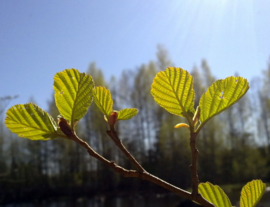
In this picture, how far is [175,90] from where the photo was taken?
0.58ft

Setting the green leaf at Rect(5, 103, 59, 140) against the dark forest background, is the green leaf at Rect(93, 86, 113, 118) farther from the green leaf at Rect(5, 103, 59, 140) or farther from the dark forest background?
the dark forest background

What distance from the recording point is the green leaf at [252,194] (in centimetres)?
19

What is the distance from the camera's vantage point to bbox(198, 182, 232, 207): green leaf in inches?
7.9

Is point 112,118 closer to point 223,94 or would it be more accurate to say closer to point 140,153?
point 223,94

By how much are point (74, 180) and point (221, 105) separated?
880 centimetres

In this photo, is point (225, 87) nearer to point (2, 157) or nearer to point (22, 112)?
point (22, 112)

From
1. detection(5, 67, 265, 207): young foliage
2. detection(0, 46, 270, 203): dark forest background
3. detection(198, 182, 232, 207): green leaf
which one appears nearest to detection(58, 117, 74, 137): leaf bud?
detection(5, 67, 265, 207): young foliage

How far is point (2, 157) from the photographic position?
318 inches

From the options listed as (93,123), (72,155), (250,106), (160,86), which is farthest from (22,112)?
(250,106)

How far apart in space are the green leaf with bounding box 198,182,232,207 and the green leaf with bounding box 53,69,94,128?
0.11m

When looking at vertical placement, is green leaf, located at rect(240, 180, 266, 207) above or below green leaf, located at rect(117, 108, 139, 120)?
below

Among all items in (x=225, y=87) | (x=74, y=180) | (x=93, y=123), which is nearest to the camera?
(x=225, y=87)

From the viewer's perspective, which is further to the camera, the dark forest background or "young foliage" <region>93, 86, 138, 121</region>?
the dark forest background

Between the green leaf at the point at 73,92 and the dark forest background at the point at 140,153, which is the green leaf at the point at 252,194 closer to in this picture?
the green leaf at the point at 73,92
